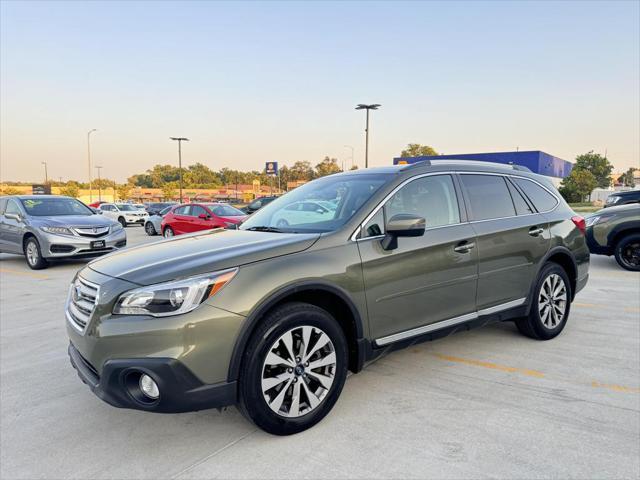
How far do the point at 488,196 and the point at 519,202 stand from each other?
46cm

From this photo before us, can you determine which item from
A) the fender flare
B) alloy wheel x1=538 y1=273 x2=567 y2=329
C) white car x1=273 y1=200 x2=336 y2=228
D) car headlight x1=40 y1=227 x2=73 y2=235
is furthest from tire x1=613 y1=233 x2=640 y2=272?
car headlight x1=40 y1=227 x2=73 y2=235

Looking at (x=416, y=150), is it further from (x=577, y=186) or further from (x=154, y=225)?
(x=154, y=225)

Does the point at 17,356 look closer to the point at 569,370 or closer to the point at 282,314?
the point at 282,314

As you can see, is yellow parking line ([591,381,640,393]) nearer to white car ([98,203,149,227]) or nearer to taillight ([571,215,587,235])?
taillight ([571,215,587,235])

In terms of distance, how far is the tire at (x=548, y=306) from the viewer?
4270 millimetres

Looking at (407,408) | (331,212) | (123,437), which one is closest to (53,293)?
(123,437)

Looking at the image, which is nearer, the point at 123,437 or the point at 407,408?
the point at 123,437

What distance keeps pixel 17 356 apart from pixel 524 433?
14.3ft

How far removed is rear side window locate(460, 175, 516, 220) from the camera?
3.88 m

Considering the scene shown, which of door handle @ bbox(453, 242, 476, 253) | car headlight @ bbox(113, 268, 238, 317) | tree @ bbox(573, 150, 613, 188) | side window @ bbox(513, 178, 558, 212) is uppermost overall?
tree @ bbox(573, 150, 613, 188)

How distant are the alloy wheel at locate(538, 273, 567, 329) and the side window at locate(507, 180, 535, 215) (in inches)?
27.0

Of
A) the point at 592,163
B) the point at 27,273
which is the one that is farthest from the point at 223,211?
the point at 592,163

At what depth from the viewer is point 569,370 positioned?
3.70 metres

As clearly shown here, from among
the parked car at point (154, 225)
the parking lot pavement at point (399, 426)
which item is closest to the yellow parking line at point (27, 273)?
the parking lot pavement at point (399, 426)
